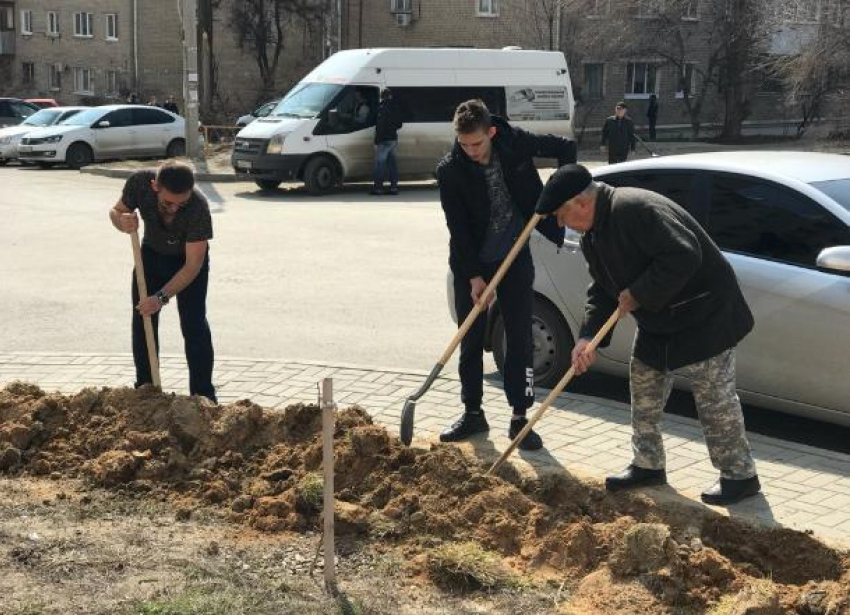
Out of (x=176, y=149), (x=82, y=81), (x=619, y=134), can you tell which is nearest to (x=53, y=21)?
(x=82, y=81)

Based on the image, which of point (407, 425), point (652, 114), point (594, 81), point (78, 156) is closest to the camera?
point (407, 425)

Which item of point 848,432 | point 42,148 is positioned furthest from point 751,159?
point 42,148

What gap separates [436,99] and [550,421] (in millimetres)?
16101

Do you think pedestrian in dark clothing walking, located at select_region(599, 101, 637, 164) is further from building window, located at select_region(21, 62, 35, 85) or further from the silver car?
building window, located at select_region(21, 62, 35, 85)

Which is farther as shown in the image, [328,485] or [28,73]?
[28,73]

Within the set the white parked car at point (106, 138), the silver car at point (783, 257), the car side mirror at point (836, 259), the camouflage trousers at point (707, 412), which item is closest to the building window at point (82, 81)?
the white parked car at point (106, 138)

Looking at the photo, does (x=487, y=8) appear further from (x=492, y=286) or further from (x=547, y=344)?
(x=492, y=286)

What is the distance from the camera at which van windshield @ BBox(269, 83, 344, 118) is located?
20858mm

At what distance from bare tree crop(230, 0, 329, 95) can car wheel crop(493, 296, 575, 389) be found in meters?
39.2

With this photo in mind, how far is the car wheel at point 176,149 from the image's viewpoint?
28.5 m

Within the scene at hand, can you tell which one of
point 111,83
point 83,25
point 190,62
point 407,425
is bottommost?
point 407,425

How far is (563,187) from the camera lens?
192 inches

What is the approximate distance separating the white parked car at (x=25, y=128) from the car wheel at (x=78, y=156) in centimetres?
162

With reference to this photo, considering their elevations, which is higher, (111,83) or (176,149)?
Result: (111,83)
